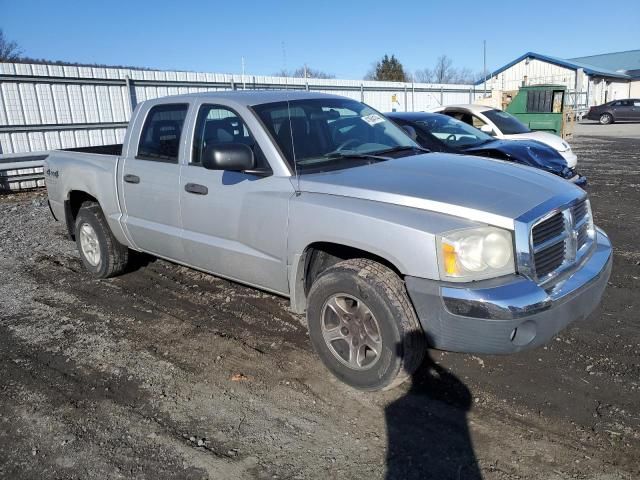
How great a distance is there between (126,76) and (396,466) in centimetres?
1359

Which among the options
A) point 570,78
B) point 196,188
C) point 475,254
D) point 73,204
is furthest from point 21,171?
point 570,78

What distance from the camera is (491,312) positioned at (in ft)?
9.13

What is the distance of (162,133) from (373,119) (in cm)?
190

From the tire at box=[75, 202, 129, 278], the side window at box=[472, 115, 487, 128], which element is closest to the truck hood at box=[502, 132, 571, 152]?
the side window at box=[472, 115, 487, 128]

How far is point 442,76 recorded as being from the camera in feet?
257

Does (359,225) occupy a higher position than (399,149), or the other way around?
(399,149)

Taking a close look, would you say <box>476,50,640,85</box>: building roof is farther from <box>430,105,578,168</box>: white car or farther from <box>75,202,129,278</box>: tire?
<box>75,202,129,278</box>: tire

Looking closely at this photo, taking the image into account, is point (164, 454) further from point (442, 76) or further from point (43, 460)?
point (442, 76)

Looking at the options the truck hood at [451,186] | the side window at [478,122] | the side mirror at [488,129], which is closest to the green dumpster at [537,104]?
the side window at [478,122]

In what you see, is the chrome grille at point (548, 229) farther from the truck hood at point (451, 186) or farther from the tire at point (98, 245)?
the tire at point (98, 245)

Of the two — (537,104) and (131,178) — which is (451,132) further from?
(537,104)

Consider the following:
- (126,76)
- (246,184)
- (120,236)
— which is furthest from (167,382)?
(126,76)

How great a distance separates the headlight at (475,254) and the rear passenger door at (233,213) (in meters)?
1.19

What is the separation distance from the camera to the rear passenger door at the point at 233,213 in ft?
12.2
